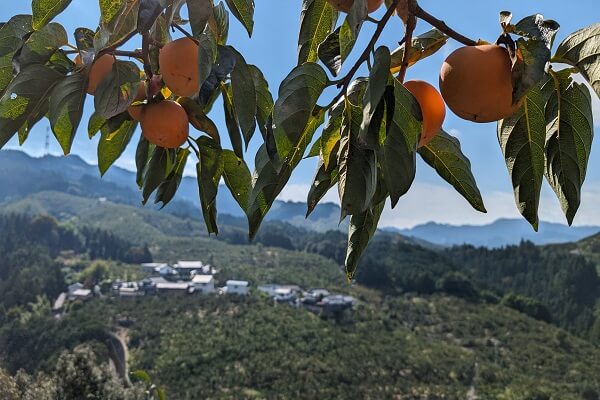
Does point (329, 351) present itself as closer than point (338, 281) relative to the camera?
Yes

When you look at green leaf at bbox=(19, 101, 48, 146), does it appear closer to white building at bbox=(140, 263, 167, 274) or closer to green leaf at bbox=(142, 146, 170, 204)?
green leaf at bbox=(142, 146, 170, 204)

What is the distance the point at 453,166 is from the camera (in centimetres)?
39

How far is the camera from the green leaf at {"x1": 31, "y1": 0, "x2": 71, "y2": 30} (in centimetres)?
44

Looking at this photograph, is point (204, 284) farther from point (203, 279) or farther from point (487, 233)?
point (487, 233)

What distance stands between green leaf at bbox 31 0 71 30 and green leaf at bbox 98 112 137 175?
0.18 metres

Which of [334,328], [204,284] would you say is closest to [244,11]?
[334,328]

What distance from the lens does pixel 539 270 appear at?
3381 cm

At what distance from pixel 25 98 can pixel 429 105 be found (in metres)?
0.35

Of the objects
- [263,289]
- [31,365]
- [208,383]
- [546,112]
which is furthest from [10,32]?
[263,289]

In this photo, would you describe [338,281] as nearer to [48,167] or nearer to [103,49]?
[103,49]

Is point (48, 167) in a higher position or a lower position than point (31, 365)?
higher

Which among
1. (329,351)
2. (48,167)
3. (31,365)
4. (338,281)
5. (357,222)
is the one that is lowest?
(31,365)

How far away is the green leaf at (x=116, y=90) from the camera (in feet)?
1.47

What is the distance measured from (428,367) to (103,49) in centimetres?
1949
